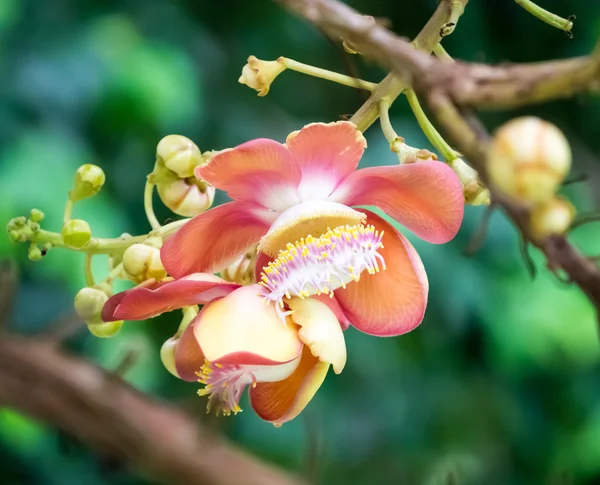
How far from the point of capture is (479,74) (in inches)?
6.6

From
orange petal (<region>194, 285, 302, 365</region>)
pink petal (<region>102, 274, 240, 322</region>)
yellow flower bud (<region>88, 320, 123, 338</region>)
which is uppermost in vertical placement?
orange petal (<region>194, 285, 302, 365</region>)

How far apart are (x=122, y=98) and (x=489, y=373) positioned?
2.77 feet

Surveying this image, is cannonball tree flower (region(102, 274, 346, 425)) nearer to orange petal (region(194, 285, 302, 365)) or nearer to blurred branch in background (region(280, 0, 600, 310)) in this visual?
orange petal (region(194, 285, 302, 365))

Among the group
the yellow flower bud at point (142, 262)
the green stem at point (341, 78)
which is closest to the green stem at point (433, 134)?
the green stem at point (341, 78)

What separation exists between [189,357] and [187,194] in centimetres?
8

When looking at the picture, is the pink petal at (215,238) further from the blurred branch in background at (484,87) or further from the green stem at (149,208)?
the blurred branch in background at (484,87)

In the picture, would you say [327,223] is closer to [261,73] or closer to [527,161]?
[261,73]

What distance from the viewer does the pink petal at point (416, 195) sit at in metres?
0.32

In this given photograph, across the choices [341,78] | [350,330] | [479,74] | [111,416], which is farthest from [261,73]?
[350,330]

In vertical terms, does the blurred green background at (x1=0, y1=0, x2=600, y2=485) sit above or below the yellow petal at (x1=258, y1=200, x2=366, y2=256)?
below

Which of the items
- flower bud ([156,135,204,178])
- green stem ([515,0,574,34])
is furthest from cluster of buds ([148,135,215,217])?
green stem ([515,0,574,34])

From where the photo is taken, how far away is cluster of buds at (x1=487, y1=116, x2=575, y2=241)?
0.17 meters

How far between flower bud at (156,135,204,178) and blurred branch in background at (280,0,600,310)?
188 millimetres

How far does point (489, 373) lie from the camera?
5.25ft
